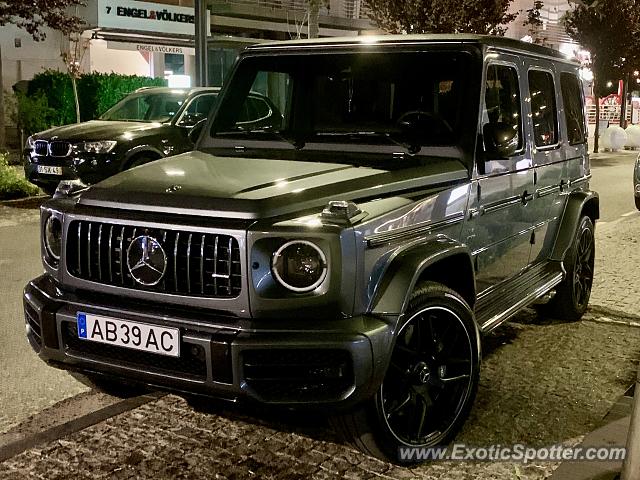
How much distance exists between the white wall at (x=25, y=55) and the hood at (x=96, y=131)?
11157 mm

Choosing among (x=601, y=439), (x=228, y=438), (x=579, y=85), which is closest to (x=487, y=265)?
(x=601, y=439)

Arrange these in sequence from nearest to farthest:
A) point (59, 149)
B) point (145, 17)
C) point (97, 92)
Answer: point (59, 149), point (97, 92), point (145, 17)

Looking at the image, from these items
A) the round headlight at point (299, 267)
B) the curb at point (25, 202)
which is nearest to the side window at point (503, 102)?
the round headlight at point (299, 267)

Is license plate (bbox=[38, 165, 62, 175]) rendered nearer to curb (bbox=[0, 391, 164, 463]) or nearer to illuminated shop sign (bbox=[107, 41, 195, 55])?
curb (bbox=[0, 391, 164, 463])

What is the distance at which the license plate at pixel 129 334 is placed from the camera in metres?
3.33

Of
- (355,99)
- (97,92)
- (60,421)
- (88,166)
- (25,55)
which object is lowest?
(60,421)

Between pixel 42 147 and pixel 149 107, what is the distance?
5.96ft

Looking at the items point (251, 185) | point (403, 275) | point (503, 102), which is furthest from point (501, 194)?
point (251, 185)

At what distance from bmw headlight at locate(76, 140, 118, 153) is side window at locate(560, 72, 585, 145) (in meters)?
6.93

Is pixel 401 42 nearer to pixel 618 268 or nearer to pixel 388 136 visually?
pixel 388 136

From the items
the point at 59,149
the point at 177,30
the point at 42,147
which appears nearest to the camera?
the point at 59,149

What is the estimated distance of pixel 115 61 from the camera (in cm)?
2550

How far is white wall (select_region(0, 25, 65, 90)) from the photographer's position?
71.3 ft

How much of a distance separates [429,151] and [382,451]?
5.52 ft
